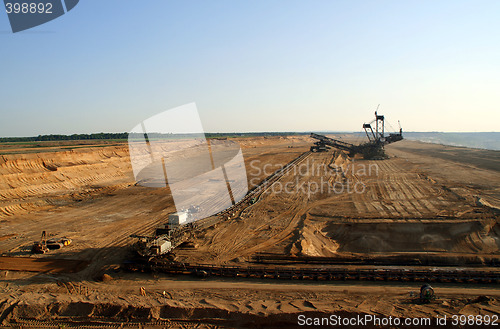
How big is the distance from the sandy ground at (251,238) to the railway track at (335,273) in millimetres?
407

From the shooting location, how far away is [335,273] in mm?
12203

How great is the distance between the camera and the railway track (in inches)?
464

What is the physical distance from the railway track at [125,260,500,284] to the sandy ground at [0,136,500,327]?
1.33 ft

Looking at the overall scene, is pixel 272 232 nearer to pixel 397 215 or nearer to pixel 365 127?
pixel 397 215

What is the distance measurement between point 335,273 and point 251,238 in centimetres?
629

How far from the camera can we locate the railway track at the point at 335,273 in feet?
38.7

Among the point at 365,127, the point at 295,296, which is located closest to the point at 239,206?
the point at 295,296

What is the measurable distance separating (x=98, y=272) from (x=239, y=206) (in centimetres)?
1252

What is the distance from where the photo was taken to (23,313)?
32.8 ft

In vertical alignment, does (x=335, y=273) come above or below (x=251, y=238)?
below

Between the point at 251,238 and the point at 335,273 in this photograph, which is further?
the point at 251,238

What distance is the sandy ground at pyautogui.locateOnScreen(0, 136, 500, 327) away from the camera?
9844 millimetres

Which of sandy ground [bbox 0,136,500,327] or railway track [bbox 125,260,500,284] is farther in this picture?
railway track [bbox 125,260,500,284]

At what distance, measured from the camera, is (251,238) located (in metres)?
17.4
